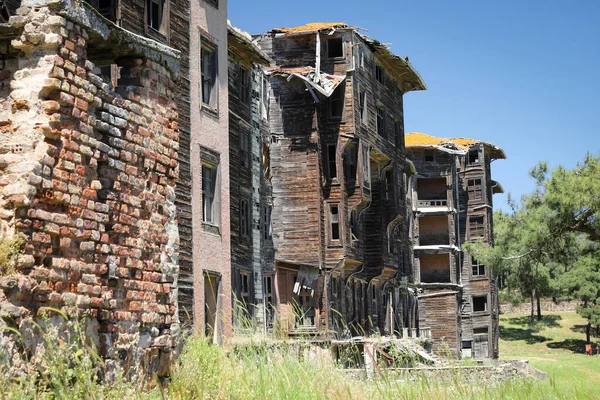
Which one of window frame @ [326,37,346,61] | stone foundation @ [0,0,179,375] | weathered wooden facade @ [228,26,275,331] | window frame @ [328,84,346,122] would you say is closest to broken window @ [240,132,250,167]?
weathered wooden facade @ [228,26,275,331]

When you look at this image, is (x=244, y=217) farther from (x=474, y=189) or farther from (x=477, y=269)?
(x=474, y=189)

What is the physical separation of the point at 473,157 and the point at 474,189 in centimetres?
238

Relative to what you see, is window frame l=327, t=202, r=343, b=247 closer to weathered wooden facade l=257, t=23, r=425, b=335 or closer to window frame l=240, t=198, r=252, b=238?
weathered wooden facade l=257, t=23, r=425, b=335

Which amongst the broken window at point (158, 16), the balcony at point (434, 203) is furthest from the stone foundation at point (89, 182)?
the balcony at point (434, 203)

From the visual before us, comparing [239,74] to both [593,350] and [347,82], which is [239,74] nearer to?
[347,82]

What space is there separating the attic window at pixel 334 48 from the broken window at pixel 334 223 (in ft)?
24.5

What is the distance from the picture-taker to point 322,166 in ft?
139

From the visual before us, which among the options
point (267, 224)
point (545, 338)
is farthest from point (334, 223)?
point (545, 338)

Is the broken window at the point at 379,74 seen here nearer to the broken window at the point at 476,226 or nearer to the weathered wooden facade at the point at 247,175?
the weathered wooden facade at the point at 247,175

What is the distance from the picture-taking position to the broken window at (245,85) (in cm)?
3416

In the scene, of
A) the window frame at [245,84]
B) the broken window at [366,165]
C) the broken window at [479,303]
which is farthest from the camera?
the broken window at [479,303]

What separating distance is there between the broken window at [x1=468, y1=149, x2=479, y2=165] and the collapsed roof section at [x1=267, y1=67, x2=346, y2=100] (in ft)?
93.0

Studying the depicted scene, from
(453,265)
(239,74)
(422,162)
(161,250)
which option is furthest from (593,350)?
(161,250)

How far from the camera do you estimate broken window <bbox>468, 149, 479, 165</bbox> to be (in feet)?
225
